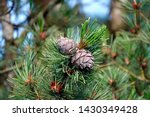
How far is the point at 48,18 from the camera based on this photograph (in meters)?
2.24

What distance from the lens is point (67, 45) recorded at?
1.14 meters

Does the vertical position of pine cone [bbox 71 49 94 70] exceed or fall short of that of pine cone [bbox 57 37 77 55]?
it falls short

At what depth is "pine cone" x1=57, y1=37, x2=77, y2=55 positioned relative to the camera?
3.73 ft

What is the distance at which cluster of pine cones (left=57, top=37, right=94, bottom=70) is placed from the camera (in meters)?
1.14

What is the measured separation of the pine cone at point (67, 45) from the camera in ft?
3.73

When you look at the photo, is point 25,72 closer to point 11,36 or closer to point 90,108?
point 90,108

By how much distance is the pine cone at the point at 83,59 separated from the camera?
1.13m

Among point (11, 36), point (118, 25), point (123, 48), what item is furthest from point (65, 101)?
point (118, 25)

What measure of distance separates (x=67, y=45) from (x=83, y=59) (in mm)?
48

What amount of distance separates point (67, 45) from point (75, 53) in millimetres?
27

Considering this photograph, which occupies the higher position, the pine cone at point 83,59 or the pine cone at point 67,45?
the pine cone at point 67,45

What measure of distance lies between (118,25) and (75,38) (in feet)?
7.71

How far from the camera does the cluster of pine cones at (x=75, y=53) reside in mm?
1136

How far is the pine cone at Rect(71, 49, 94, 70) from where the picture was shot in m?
1.13
